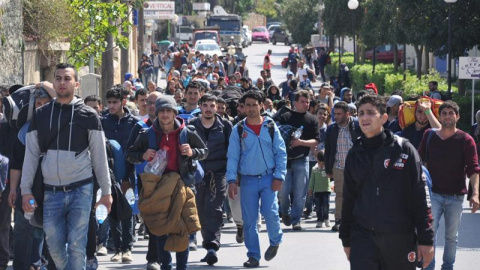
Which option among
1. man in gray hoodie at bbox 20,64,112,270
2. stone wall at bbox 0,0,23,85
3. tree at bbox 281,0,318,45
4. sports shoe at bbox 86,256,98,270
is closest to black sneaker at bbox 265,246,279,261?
sports shoe at bbox 86,256,98,270

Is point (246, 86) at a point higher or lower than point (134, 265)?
higher

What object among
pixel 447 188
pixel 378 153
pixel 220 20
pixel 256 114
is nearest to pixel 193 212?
pixel 256 114

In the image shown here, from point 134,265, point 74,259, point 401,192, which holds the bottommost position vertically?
point 134,265

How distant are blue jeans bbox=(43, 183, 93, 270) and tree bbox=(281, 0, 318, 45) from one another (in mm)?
63398

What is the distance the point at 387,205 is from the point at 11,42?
11.6 m

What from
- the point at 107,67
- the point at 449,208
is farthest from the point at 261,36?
the point at 449,208

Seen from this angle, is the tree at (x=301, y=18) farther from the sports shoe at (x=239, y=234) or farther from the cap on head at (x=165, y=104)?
the cap on head at (x=165, y=104)

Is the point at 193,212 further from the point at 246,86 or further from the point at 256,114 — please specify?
the point at 246,86

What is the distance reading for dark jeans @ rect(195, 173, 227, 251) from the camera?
450 inches

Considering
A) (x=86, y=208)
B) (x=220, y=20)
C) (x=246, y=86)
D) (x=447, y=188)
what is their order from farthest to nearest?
(x=220, y=20) < (x=246, y=86) < (x=447, y=188) < (x=86, y=208)

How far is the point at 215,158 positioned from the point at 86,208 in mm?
3590

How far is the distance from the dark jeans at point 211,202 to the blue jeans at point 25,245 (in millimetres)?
2156

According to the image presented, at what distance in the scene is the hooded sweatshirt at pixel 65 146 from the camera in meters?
8.07

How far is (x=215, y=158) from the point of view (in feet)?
37.9
